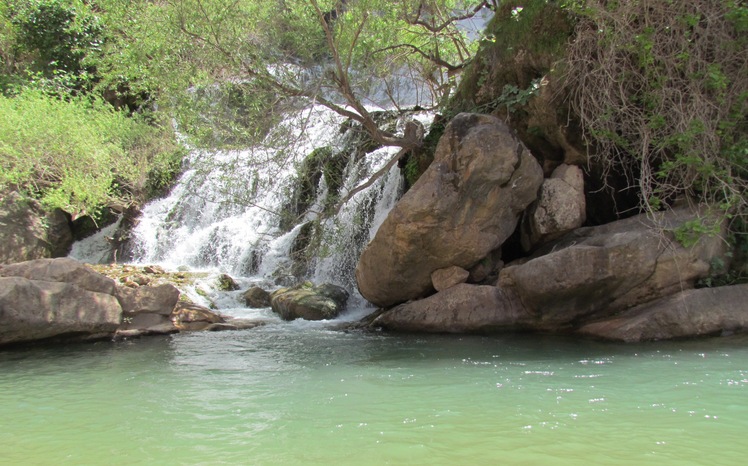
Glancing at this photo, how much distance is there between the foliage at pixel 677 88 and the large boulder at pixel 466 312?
95.1 inches

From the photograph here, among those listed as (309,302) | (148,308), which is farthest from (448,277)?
(148,308)

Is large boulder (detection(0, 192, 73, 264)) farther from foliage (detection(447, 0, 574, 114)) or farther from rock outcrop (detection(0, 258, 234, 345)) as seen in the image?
foliage (detection(447, 0, 574, 114))

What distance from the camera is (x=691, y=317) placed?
7121 millimetres

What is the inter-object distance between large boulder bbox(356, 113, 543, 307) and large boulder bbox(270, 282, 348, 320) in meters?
1.76

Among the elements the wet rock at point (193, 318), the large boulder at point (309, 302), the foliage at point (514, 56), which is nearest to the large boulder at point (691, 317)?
the foliage at point (514, 56)

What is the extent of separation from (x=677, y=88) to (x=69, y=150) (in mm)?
13954

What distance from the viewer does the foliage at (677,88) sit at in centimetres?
737

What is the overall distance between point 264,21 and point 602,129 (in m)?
5.85

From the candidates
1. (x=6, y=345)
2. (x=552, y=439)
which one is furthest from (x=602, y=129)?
(x=6, y=345)

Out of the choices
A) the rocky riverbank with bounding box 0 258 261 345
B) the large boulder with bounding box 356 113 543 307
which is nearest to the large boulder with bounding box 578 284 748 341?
the large boulder with bounding box 356 113 543 307

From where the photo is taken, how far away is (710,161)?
24.5ft

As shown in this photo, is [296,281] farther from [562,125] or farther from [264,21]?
[562,125]

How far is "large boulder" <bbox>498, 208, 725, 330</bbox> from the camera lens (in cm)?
754

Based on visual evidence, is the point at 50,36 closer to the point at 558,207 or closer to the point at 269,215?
the point at 269,215
